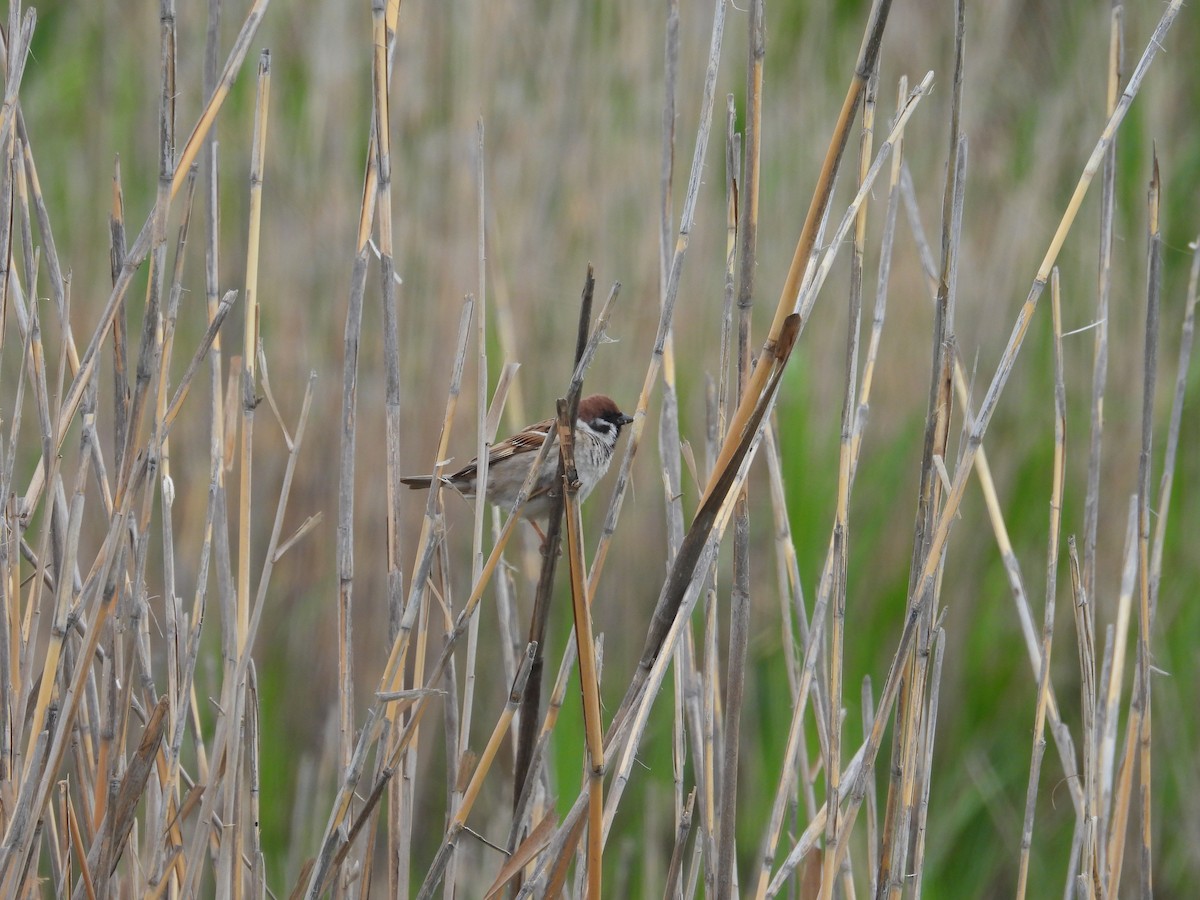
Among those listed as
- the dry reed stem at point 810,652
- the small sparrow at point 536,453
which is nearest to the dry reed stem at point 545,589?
the dry reed stem at point 810,652

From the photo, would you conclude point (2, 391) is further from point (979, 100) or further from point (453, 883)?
point (979, 100)

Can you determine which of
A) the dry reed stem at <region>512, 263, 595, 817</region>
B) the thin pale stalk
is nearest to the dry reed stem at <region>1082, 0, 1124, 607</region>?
the thin pale stalk

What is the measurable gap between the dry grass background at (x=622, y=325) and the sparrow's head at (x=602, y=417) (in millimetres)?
420

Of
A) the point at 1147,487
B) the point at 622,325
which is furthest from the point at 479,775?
the point at 622,325

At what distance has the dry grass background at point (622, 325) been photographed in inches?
103

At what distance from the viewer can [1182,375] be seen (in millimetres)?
1513

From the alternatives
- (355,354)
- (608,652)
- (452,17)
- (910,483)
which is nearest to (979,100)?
(910,483)

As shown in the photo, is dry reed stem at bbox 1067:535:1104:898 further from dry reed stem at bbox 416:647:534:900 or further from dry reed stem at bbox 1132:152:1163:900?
dry reed stem at bbox 416:647:534:900

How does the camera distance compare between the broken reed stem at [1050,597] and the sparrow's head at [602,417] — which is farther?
the sparrow's head at [602,417]

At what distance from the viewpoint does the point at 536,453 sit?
2.21 metres

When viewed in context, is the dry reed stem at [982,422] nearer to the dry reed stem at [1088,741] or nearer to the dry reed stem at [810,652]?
the dry reed stem at [810,652]

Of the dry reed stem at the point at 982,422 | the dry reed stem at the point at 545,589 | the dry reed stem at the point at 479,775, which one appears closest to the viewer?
the dry reed stem at the point at 545,589

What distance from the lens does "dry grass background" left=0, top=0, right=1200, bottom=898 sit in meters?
2.62

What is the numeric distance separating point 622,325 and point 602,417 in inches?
24.6
